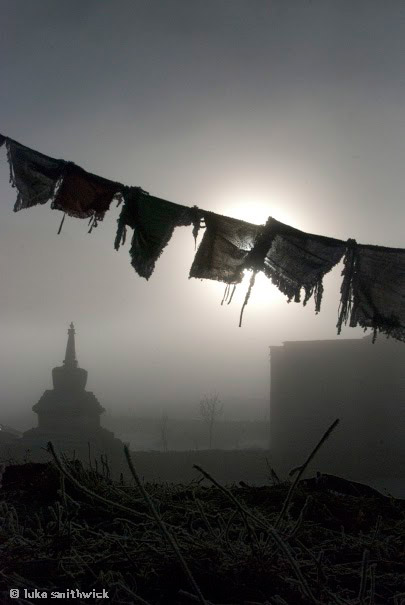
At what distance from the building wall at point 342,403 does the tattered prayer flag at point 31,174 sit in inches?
916

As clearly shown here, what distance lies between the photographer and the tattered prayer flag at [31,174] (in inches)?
227

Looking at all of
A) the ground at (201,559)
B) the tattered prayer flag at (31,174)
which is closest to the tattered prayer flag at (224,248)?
the tattered prayer flag at (31,174)

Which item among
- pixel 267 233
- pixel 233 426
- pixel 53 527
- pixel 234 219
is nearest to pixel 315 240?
pixel 267 233

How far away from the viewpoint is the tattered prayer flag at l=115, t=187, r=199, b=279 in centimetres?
566

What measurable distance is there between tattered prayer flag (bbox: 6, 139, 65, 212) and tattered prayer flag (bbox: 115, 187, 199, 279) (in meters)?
1.02

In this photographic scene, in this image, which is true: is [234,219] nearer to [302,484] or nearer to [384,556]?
[302,484]

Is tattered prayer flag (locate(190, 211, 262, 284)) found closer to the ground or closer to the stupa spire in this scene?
the ground

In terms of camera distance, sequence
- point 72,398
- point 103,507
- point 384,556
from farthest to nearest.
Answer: point 72,398 < point 103,507 < point 384,556

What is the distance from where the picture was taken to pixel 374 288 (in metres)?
6.02

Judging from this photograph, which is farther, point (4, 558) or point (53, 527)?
point (53, 527)

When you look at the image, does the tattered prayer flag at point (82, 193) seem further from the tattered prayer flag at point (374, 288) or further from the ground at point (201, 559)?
the ground at point (201, 559)

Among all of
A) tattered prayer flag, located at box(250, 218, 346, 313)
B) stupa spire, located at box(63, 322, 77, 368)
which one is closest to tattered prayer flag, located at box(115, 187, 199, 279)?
tattered prayer flag, located at box(250, 218, 346, 313)

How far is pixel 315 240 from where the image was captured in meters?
5.91

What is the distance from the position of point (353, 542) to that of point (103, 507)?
2.32 meters
